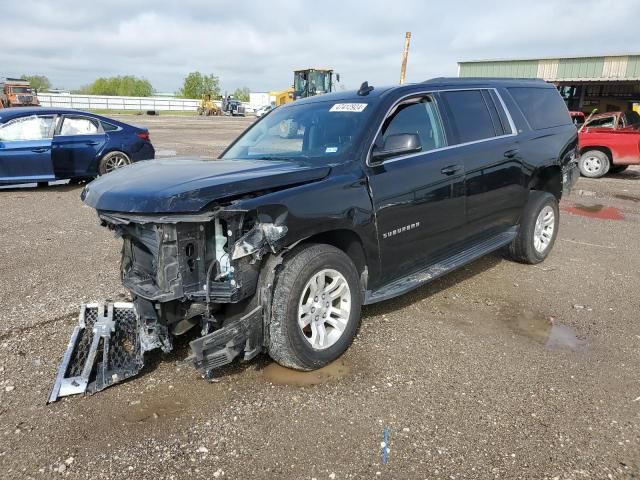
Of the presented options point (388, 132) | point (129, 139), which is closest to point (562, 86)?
point (129, 139)

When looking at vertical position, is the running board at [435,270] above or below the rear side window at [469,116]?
below

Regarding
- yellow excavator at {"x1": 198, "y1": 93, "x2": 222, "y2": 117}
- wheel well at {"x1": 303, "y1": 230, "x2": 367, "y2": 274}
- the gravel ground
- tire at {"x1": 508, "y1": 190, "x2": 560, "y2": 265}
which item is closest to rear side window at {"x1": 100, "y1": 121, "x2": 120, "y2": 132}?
the gravel ground

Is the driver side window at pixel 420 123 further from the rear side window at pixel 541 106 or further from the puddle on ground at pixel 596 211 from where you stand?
the puddle on ground at pixel 596 211

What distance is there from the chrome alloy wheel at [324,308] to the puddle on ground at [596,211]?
276 inches

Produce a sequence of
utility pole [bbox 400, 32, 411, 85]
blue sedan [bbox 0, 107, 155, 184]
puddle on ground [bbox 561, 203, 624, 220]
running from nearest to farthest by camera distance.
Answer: puddle on ground [bbox 561, 203, 624, 220], blue sedan [bbox 0, 107, 155, 184], utility pole [bbox 400, 32, 411, 85]

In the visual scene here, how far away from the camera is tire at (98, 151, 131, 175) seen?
10.4m

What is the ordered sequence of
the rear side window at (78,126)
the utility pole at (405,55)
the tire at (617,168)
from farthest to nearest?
the utility pole at (405,55), the tire at (617,168), the rear side window at (78,126)

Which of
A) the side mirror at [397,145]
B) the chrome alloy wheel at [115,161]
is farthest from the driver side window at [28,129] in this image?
the side mirror at [397,145]

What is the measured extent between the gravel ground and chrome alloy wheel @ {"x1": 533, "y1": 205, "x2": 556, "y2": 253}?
0.78 m

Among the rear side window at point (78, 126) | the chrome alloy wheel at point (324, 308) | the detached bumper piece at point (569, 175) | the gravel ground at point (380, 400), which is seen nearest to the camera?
the gravel ground at point (380, 400)

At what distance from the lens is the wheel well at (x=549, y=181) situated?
A: 5773 mm

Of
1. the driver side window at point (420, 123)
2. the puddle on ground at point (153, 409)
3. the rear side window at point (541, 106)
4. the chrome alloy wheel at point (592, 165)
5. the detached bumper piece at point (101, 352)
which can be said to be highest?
the rear side window at point (541, 106)

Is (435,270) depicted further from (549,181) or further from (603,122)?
(603,122)

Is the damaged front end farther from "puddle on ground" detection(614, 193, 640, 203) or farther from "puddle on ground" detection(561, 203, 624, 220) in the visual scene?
"puddle on ground" detection(614, 193, 640, 203)
